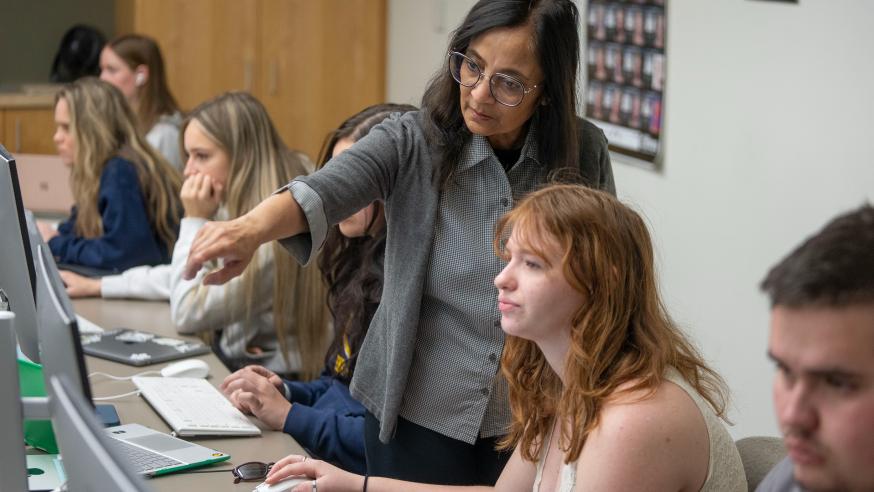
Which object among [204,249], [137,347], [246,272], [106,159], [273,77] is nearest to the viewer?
[204,249]

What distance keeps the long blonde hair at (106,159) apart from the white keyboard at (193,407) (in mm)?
1281

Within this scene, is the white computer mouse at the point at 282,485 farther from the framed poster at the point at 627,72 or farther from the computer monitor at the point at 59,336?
the framed poster at the point at 627,72

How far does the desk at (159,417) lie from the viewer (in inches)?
Result: 70.3

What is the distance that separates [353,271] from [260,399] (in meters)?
0.45

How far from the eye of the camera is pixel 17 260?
65.8 inches

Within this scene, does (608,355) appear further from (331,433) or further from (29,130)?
(29,130)

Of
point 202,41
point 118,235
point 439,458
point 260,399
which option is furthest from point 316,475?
point 202,41

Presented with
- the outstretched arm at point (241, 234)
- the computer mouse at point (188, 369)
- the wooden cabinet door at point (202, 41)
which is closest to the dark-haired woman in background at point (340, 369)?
the computer mouse at point (188, 369)

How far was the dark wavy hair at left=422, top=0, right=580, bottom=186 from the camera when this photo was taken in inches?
67.7

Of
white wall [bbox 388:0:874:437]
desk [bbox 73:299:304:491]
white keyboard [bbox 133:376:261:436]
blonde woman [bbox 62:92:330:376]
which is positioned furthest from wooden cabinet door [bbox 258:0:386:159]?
white keyboard [bbox 133:376:261:436]

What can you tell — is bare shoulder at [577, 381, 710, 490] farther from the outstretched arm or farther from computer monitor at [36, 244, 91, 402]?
computer monitor at [36, 244, 91, 402]

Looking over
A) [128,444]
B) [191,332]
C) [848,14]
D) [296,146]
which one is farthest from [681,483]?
[296,146]

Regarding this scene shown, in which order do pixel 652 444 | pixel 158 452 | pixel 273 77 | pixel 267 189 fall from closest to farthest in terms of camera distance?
1. pixel 652 444
2. pixel 158 452
3. pixel 267 189
4. pixel 273 77

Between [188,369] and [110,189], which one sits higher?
[110,189]
